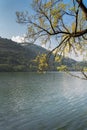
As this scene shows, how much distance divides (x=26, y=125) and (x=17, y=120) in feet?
10.3

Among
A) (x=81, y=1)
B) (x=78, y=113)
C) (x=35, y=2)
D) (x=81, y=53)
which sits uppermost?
(x=35, y=2)

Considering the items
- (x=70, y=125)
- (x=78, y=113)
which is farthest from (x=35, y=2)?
(x=78, y=113)

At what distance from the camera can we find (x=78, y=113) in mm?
36844

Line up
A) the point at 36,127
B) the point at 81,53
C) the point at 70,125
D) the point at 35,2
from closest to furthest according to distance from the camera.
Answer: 1. the point at 35,2
2. the point at 81,53
3. the point at 36,127
4. the point at 70,125

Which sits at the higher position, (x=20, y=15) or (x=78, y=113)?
(x=20, y=15)

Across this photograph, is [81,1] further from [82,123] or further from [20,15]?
[82,123]

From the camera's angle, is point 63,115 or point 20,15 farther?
point 63,115


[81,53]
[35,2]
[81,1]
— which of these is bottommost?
[81,53]

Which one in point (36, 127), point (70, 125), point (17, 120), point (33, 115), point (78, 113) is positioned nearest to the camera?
point (36, 127)

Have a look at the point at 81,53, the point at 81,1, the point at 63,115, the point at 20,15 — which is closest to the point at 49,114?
the point at 63,115

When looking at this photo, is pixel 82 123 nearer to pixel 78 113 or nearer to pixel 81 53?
pixel 78 113

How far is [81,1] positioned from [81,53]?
622cm

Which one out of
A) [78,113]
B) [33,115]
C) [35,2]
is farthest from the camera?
[78,113]

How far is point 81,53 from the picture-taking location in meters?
15.2
